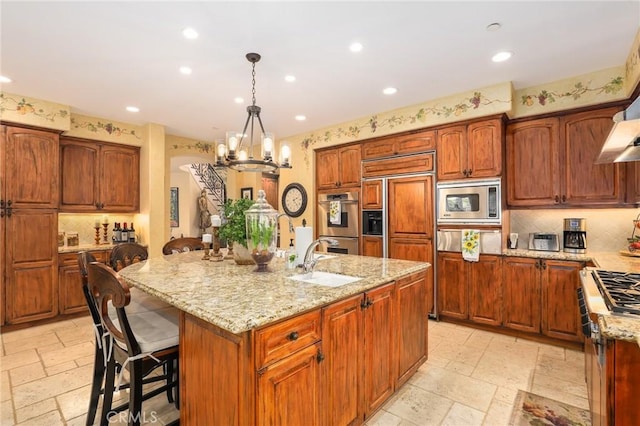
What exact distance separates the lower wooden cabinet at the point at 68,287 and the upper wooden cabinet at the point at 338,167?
3.64m

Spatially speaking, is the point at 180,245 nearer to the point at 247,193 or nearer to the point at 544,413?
the point at 247,193

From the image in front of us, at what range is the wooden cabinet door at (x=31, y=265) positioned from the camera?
3.53 metres

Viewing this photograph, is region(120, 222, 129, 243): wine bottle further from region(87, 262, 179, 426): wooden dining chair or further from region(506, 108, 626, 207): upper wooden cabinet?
region(506, 108, 626, 207): upper wooden cabinet

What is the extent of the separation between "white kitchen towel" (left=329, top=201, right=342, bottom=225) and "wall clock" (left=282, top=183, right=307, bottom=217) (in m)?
0.63

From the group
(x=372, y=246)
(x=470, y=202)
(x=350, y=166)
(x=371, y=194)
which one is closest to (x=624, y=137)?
(x=470, y=202)

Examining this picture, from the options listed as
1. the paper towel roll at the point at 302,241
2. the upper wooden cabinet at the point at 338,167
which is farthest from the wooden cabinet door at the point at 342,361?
the upper wooden cabinet at the point at 338,167

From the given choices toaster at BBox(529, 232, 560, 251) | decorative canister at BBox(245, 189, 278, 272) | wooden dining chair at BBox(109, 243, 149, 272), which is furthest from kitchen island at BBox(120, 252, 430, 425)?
toaster at BBox(529, 232, 560, 251)

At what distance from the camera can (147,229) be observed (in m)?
4.58

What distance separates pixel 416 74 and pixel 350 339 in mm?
2677

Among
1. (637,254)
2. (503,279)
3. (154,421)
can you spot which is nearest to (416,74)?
(503,279)

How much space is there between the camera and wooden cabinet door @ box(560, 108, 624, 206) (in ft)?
9.89

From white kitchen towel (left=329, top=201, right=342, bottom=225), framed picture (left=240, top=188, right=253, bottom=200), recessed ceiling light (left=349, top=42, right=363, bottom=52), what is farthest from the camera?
framed picture (left=240, top=188, right=253, bottom=200)

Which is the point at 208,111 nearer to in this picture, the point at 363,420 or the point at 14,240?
the point at 14,240

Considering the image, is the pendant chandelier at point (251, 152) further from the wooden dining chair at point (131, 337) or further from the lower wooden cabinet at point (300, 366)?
the lower wooden cabinet at point (300, 366)
